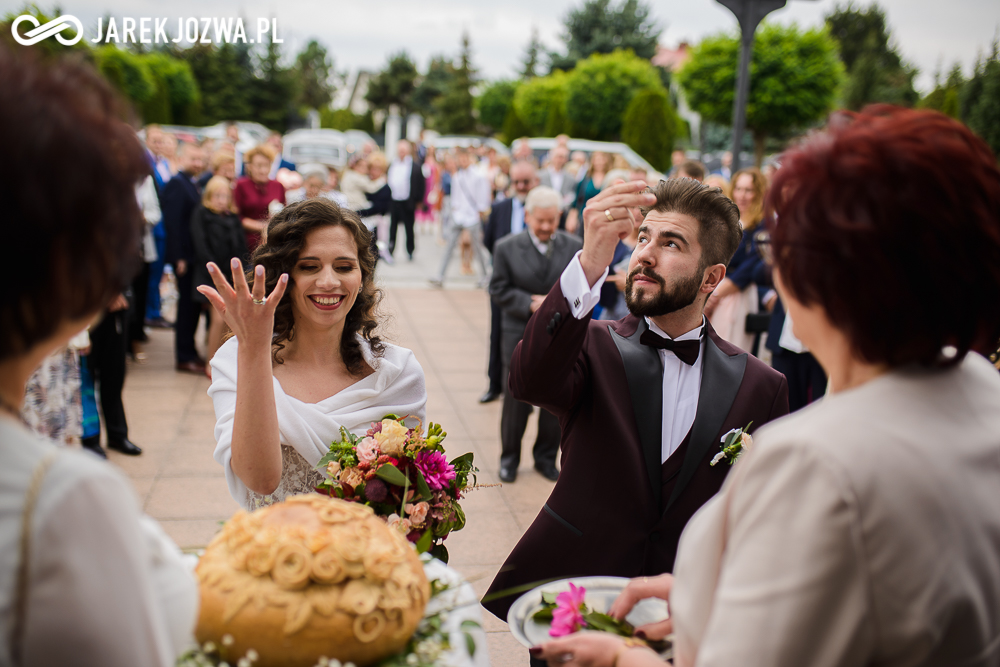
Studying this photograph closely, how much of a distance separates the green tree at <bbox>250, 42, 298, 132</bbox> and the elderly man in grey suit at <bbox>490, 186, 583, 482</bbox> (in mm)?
56273

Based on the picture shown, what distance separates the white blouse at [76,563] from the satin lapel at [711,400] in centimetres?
155

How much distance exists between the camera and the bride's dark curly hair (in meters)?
2.57

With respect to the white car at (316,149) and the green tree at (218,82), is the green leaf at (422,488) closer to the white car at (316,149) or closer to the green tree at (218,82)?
the white car at (316,149)

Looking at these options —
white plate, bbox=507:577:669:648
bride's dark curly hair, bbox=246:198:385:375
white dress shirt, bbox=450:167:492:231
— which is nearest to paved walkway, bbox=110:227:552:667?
bride's dark curly hair, bbox=246:198:385:375

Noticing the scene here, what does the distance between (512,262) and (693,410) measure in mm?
3788

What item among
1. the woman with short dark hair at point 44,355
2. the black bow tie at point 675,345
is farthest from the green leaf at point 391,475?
the woman with short dark hair at point 44,355

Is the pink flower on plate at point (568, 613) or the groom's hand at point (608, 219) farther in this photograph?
the groom's hand at point (608, 219)

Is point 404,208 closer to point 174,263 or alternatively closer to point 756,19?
point 174,263

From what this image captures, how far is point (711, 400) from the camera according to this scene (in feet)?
7.22

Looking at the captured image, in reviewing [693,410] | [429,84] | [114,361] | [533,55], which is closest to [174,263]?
[114,361]

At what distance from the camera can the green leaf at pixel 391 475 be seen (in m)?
1.96

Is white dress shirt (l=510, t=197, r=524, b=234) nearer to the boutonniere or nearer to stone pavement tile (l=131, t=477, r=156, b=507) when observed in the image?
stone pavement tile (l=131, t=477, r=156, b=507)

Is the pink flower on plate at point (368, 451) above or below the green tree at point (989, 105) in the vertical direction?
below

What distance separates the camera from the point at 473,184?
1321 centimetres
